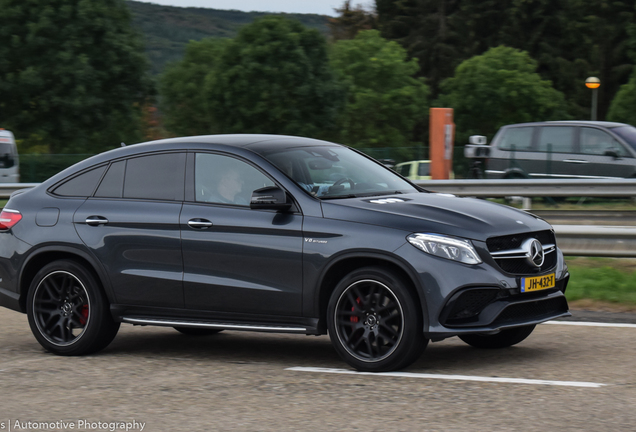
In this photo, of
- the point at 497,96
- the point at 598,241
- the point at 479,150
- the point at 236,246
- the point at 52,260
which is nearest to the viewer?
the point at 236,246

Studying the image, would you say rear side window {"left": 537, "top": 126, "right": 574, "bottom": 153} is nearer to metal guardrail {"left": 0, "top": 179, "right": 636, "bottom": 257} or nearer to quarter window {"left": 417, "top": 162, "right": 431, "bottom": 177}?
metal guardrail {"left": 0, "top": 179, "right": 636, "bottom": 257}

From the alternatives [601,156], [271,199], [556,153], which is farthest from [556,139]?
[271,199]

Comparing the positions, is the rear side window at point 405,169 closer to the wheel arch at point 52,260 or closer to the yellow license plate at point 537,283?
the wheel arch at point 52,260

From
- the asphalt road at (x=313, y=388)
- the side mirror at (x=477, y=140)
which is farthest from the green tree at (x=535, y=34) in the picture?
the asphalt road at (x=313, y=388)

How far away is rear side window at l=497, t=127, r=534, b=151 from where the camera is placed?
20.8 m

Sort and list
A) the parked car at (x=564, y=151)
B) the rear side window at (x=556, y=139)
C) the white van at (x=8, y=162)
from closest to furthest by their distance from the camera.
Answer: the parked car at (x=564, y=151) < the rear side window at (x=556, y=139) < the white van at (x=8, y=162)

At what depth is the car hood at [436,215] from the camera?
629 centimetres

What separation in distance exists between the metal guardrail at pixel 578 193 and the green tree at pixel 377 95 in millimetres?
39078

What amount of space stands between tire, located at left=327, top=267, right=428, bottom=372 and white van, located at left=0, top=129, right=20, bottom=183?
1071 inches

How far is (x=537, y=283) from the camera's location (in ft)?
21.4

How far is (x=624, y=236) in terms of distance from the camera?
10.5 meters

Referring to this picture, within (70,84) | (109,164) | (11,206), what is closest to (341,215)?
(109,164)

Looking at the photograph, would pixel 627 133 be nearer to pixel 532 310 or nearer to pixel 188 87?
pixel 532 310

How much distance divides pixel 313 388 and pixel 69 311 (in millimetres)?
2418
